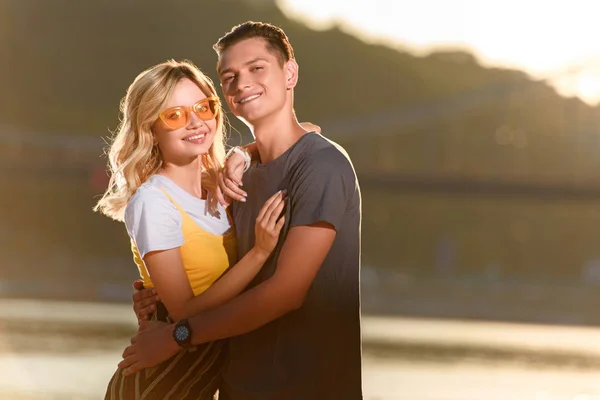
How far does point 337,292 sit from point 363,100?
66.5m

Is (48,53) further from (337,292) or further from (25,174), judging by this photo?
(337,292)

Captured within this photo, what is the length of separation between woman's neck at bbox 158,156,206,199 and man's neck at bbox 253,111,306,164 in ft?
0.90

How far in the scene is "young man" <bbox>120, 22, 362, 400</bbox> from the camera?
2529mm

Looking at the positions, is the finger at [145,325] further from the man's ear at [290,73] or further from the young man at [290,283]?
the man's ear at [290,73]

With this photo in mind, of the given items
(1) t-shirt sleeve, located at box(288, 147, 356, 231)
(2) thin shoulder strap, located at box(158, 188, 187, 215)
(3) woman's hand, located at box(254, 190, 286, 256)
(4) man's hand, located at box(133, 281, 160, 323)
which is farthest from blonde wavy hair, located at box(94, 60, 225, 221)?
(1) t-shirt sleeve, located at box(288, 147, 356, 231)

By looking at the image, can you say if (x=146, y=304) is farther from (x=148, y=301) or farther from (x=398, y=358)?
(x=398, y=358)

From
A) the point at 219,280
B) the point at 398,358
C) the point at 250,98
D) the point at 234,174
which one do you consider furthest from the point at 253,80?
→ the point at 398,358

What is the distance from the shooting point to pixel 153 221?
276 centimetres

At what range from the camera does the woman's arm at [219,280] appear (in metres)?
2.60

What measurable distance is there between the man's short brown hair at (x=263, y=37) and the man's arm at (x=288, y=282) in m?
0.48

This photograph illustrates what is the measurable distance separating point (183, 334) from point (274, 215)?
13.9 inches

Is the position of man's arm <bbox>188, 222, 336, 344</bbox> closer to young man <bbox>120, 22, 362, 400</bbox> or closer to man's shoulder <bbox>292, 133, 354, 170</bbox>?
young man <bbox>120, 22, 362, 400</bbox>

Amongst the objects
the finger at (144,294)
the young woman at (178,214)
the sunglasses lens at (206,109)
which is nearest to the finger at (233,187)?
the young woman at (178,214)

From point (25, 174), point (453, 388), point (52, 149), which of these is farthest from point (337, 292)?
point (25, 174)
